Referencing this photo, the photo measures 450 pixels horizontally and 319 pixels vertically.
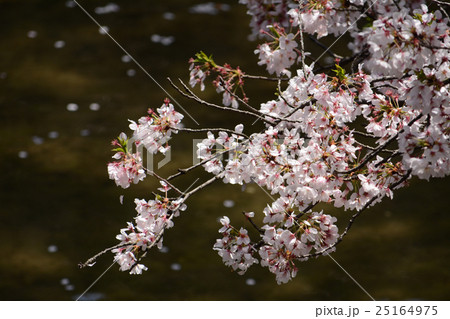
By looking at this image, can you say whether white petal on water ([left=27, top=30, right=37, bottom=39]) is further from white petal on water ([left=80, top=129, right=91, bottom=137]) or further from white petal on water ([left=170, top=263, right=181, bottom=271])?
white petal on water ([left=170, top=263, right=181, bottom=271])

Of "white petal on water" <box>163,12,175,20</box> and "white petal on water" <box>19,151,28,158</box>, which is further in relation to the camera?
"white petal on water" <box>163,12,175,20</box>

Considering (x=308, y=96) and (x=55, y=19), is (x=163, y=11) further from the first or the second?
(x=308, y=96)

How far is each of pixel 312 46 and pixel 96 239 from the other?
7.95 feet

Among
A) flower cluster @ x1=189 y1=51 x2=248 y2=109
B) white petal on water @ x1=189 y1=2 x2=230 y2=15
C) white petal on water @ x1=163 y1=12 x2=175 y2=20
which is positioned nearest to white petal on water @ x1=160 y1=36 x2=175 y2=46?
white petal on water @ x1=163 y1=12 x2=175 y2=20

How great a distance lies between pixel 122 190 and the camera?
375 cm

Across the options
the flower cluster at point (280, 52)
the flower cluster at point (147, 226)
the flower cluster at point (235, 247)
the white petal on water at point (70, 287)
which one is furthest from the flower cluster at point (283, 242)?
the white petal on water at point (70, 287)

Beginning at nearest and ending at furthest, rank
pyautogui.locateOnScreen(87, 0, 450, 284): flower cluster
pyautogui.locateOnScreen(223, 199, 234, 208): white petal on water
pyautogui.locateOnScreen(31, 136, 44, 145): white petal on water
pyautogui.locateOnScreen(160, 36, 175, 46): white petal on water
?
pyautogui.locateOnScreen(87, 0, 450, 284): flower cluster
pyautogui.locateOnScreen(223, 199, 234, 208): white petal on water
pyautogui.locateOnScreen(31, 136, 44, 145): white petal on water
pyautogui.locateOnScreen(160, 36, 175, 46): white petal on water

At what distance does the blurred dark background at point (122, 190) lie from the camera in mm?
3141

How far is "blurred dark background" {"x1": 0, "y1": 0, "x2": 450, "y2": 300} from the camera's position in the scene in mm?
3141

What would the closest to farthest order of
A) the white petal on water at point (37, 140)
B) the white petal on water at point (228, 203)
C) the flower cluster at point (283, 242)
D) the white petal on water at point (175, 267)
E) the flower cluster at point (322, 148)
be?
the flower cluster at point (322, 148) < the flower cluster at point (283, 242) < the white petal on water at point (175, 267) < the white petal on water at point (228, 203) < the white petal on water at point (37, 140)

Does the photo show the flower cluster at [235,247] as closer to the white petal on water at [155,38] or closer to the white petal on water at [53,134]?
the white petal on water at [53,134]

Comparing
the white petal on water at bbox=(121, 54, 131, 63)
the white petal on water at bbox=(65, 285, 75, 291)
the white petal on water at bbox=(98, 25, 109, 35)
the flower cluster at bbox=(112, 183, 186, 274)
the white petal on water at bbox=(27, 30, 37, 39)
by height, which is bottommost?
the white petal on water at bbox=(65, 285, 75, 291)

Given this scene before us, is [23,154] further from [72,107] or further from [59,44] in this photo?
[59,44]

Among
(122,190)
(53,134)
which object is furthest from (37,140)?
(122,190)
